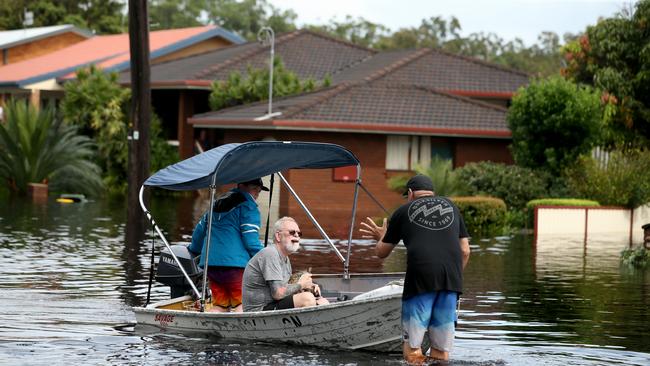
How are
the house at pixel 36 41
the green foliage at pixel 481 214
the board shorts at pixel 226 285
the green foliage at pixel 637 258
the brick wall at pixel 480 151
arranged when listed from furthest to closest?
1. the house at pixel 36 41
2. the brick wall at pixel 480 151
3. the green foliage at pixel 481 214
4. the green foliage at pixel 637 258
5. the board shorts at pixel 226 285

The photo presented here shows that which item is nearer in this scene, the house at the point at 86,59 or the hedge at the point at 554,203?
the hedge at the point at 554,203

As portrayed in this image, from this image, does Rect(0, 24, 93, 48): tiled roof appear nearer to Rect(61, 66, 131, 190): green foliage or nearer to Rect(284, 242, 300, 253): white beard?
Rect(61, 66, 131, 190): green foliage

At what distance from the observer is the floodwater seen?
14023 mm

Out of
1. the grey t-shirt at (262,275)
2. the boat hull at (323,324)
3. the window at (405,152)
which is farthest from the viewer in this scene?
the window at (405,152)

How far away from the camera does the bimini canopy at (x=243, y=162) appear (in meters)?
14.9

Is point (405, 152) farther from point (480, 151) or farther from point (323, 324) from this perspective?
point (323, 324)

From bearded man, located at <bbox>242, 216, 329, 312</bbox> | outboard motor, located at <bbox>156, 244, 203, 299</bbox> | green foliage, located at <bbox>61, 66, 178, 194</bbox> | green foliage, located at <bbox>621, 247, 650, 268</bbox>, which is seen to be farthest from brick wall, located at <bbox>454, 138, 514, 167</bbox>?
bearded man, located at <bbox>242, 216, 329, 312</bbox>

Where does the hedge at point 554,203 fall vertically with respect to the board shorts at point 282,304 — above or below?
below

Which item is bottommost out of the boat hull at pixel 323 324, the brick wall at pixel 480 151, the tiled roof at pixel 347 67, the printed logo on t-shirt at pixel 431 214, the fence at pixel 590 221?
the fence at pixel 590 221

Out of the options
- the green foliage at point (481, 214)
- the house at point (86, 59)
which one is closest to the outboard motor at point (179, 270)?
the green foliage at point (481, 214)

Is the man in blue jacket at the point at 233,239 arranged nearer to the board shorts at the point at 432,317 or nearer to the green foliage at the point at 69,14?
the board shorts at the point at 432,317

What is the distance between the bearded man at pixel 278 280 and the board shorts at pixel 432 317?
1.69m

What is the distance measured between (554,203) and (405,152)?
11758mm

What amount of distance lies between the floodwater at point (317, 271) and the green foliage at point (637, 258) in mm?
288
